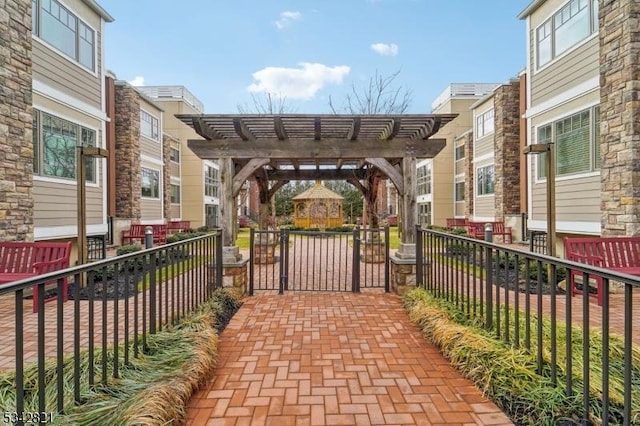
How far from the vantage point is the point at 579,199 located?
27.5 feet

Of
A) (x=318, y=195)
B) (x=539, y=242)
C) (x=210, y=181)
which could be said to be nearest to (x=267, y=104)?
(x=318, y=195)

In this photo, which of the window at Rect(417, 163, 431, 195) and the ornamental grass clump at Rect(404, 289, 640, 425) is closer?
the ornamental grass clump at Rect(404, 289, 640, 425)

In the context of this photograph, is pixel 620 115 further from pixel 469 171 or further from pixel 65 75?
pixel 469 171

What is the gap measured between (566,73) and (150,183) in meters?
15.7

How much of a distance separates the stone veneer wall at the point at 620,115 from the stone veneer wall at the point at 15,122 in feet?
33.8

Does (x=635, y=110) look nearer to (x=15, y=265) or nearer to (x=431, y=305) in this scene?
(x=431, y=305)

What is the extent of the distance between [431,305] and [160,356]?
3.25 meters

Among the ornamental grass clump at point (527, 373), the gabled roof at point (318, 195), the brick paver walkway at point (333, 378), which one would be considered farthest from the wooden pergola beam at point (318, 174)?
the gabled roof at point (318, 195)

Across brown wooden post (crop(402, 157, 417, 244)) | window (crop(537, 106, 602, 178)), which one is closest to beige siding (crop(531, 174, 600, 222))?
window (crop(537, 106, 602, 178))

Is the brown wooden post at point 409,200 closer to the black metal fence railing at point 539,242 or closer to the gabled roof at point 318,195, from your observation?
the black metal fence railing at point 539,242

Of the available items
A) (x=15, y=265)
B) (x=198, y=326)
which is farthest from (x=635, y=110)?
(x=15, y=265)

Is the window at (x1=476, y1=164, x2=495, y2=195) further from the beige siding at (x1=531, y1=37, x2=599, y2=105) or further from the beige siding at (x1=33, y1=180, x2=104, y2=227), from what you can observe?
the beige siding at (x1=33, y1=180, x2=104, y2=227)

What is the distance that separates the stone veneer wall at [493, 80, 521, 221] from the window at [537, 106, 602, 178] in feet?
15.5

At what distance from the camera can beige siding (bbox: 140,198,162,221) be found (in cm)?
1517
